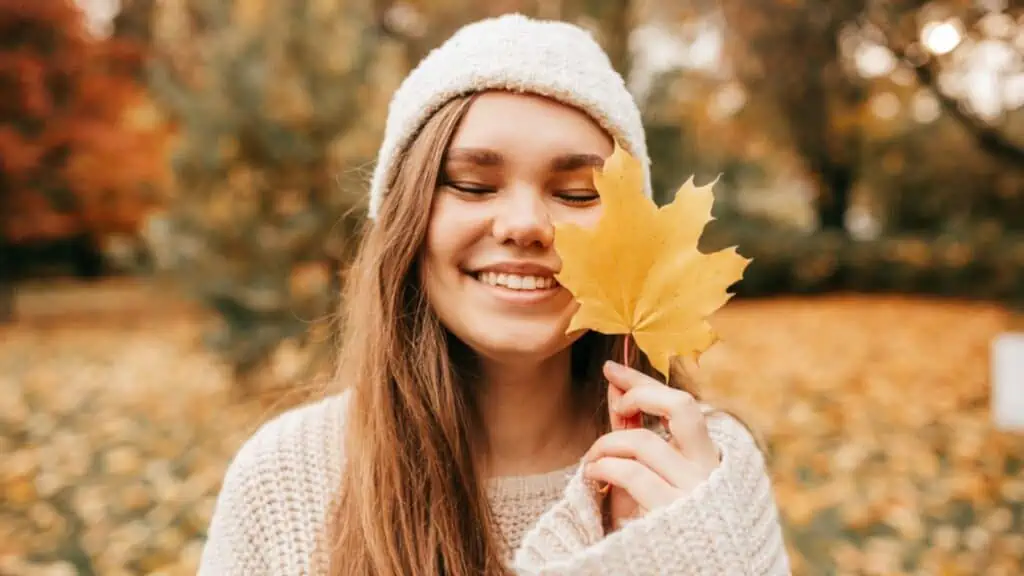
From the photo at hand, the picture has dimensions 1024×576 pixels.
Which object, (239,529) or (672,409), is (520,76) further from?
(239,529)

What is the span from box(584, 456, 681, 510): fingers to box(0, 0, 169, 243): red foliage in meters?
12.9

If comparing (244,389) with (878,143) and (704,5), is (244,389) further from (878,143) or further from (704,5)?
(878,143)

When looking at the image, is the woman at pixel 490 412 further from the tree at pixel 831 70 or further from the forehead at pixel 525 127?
the tree at pixel 831 70

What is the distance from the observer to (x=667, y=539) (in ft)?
3.64

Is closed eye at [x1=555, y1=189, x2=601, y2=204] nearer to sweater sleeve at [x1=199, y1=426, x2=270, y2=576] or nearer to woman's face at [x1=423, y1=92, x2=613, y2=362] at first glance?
woman's face at [x1=423, y1=92, x2=613, y2=362]

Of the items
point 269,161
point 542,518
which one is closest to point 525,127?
point 542,518

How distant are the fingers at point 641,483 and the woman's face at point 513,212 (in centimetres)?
26

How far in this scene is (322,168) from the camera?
5.58 m

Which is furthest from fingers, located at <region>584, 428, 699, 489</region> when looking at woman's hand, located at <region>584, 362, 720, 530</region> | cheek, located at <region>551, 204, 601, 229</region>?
cheek, located at <region>551, 204, 601, 229</region>

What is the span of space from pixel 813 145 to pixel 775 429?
11988 millimetres

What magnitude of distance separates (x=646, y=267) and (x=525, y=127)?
1.07ft

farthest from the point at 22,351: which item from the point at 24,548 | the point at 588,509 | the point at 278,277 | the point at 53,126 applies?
the point at 588,509

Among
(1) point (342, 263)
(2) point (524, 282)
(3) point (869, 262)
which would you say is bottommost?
(3) point (869, 262)

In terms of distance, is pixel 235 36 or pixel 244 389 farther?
pixel 244 389
